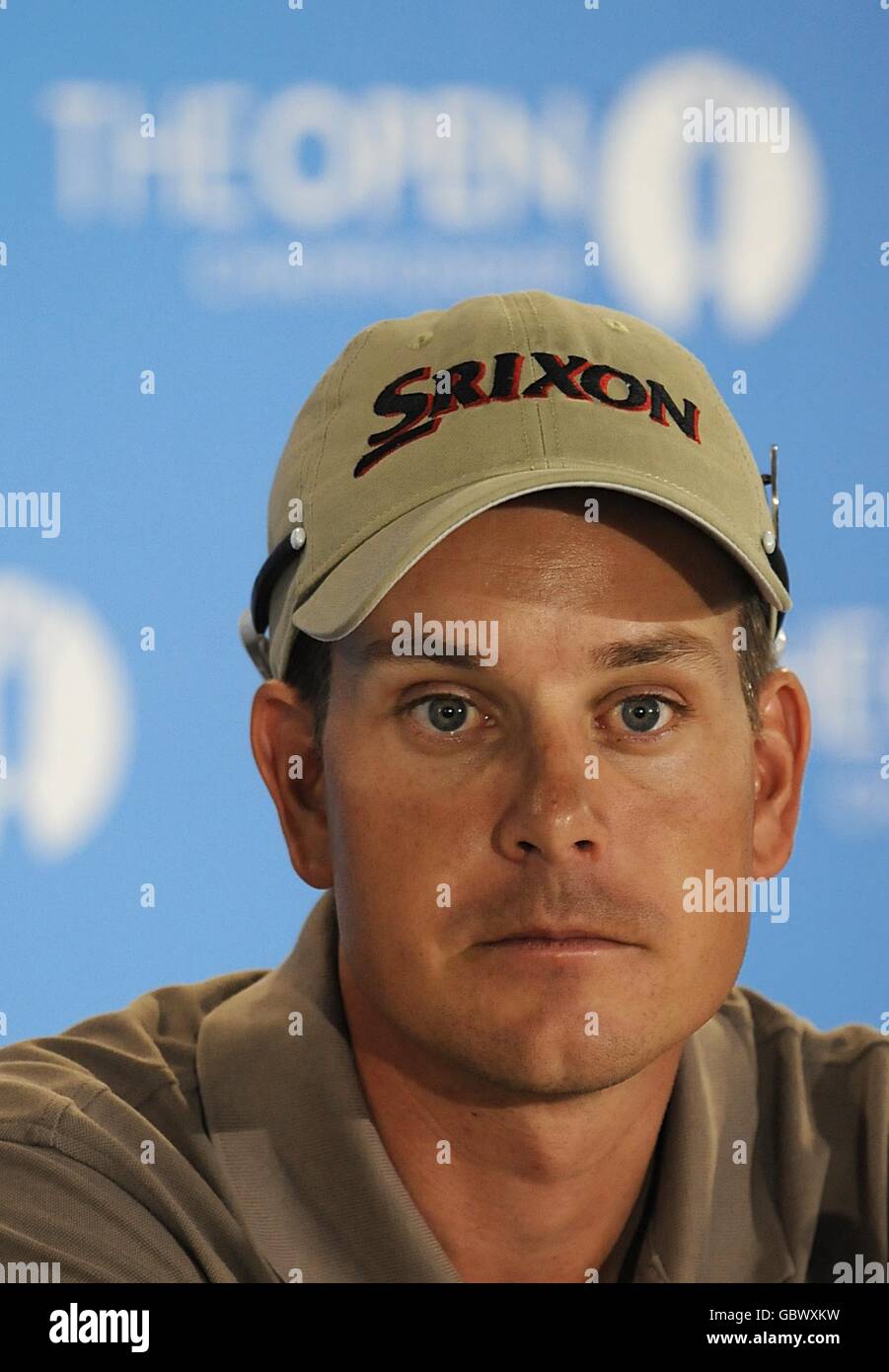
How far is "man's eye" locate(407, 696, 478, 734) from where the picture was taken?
1.29m

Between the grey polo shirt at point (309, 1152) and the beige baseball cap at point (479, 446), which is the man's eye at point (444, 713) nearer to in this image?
the beige baseball cap at point (479, 446)

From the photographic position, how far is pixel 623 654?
1275 millimetres

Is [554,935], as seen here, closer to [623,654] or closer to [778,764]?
[623,654]

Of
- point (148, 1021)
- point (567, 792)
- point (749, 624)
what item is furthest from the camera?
point (148, 1021)

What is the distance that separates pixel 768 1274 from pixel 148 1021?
580 mm

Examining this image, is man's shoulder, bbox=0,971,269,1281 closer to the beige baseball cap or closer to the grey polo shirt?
the grey polo shirt

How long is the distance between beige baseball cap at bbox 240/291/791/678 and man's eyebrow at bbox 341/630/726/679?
48mm

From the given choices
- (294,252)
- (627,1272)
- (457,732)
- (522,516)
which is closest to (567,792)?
(457,732)

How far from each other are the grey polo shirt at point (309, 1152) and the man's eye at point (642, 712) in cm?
34

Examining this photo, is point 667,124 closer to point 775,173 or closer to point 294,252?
point 775,173

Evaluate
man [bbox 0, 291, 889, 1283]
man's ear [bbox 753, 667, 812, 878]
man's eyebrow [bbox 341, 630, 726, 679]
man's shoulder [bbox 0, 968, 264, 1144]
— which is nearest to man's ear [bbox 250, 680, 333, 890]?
man [bbox 0, 291, 889, 1283]

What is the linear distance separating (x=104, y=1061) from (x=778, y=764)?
0.62m

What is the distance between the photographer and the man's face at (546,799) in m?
1.24

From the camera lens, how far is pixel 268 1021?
143 centimetres
